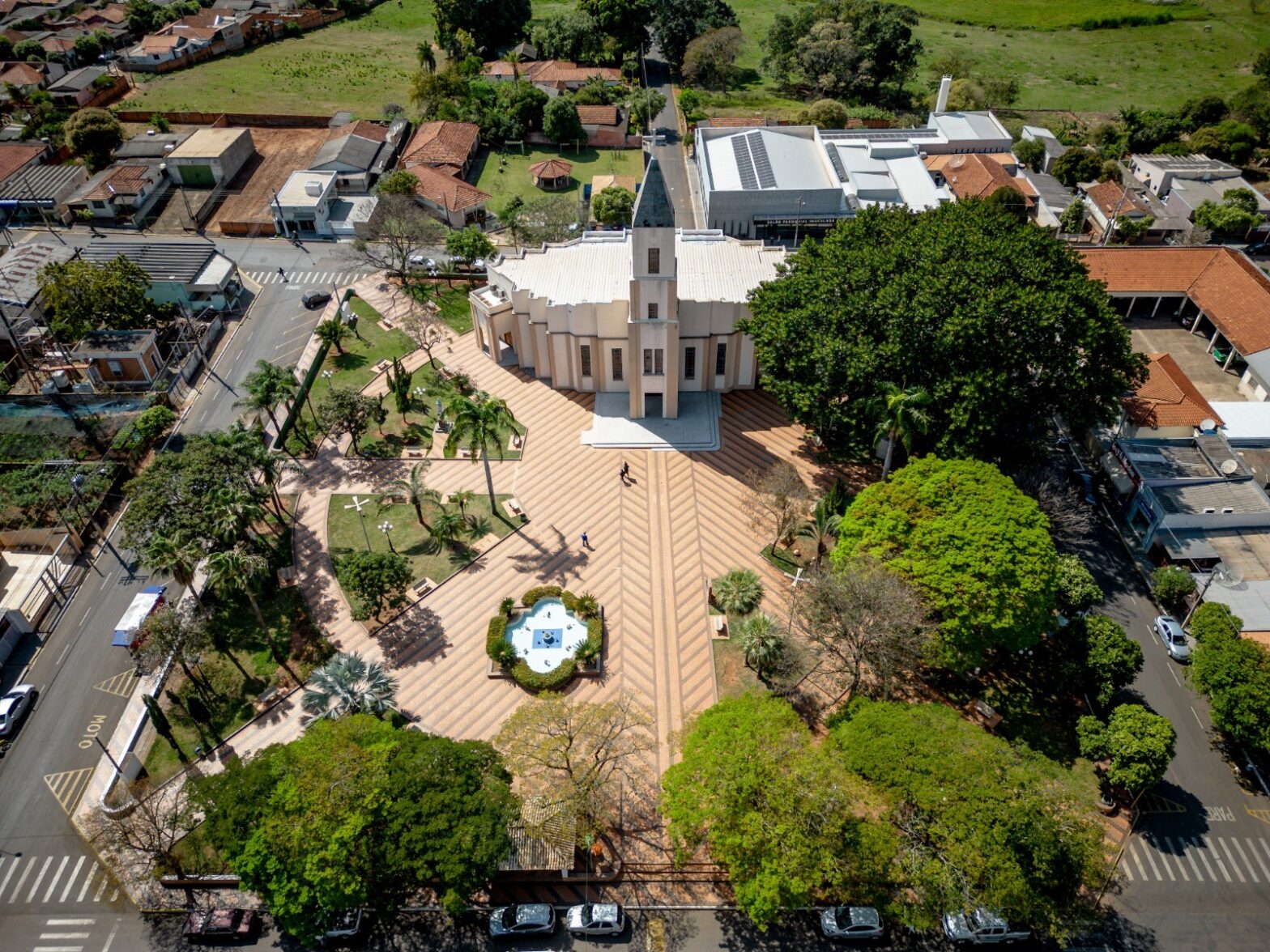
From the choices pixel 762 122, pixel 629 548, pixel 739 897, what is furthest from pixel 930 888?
pixel 762 122

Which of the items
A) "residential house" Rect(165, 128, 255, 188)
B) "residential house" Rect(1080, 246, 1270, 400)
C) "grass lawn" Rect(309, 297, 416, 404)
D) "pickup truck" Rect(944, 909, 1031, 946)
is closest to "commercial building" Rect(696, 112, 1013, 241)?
"residential house" Rect(1080, 246, 1270, 400)

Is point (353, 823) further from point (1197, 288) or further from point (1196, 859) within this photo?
point (1197, 288)

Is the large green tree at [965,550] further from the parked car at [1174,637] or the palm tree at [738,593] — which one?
the parked car at [1174,637]

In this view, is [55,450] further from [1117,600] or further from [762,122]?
[762,122]

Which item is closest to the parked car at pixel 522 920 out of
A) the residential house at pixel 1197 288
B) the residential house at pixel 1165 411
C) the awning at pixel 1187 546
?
the awning at pixel 1187 546

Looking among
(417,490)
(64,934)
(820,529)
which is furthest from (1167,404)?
(64,934)

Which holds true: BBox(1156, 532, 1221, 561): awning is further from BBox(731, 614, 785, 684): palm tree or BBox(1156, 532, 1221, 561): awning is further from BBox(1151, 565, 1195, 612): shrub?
BBox(731, 614, 785, 684): palm tree
